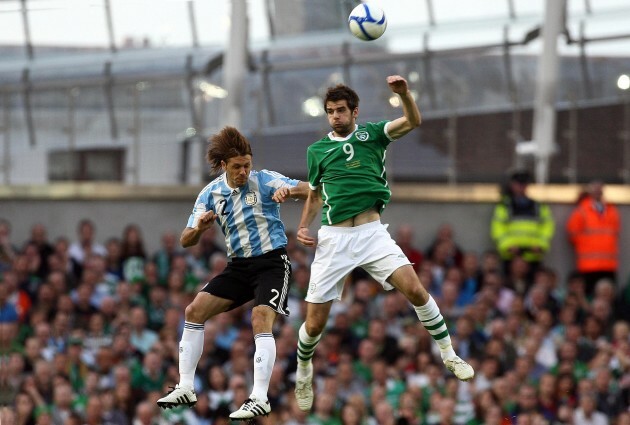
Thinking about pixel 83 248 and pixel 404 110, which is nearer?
pixel 404 110

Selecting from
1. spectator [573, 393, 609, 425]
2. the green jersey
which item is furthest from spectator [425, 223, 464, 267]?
the green jersey

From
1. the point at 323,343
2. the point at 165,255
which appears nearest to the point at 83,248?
the point at 165,255

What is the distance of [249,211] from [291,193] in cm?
48

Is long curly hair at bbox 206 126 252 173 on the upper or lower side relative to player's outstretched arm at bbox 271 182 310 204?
upper

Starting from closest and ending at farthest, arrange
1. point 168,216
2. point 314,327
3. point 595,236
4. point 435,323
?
point 435,323 → point 314,327 → point 595,236 → point 168,216

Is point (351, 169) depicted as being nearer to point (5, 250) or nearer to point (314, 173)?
point (314, 173)

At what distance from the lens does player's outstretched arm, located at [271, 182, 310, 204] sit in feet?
42.3

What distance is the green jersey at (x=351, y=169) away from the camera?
13.4 m

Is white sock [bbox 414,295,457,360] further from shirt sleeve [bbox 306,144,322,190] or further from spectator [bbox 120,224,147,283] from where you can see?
spectator [bbox 120,224,147,283]

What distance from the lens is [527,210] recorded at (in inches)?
854

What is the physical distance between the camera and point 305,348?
14.2 metres

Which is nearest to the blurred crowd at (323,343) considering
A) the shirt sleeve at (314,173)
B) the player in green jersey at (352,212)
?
the player in green jersey at (352,212)

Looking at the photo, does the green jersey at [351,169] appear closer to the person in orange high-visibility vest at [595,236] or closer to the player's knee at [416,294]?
the player's knee at [416,294]

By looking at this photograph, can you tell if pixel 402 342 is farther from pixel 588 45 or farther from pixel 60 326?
pixel 588 45
